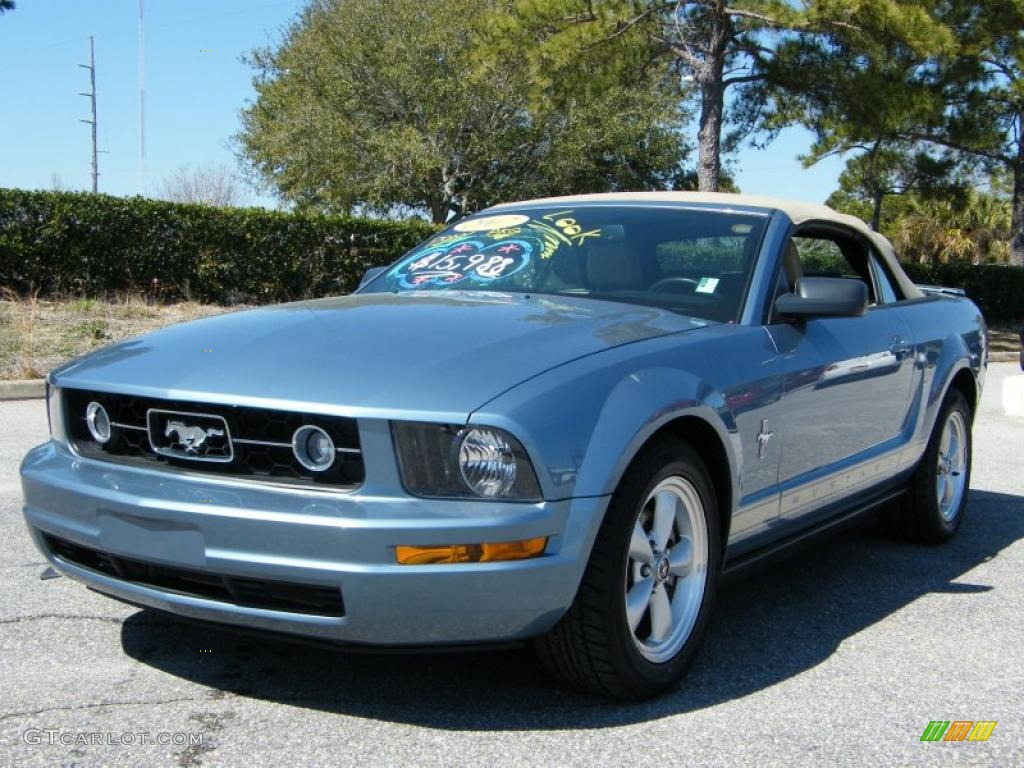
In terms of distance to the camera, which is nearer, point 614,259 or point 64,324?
point 614,259

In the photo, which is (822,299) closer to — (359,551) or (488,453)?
(488,453)

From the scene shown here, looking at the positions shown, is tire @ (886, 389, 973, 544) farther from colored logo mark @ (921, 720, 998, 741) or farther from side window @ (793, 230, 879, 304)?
colored logo mark @ (921, 720, 998, 741)

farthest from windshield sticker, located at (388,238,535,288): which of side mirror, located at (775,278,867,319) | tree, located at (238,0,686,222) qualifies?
tree, located at (238,0,686,222)

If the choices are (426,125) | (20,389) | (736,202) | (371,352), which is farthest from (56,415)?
(426,125)

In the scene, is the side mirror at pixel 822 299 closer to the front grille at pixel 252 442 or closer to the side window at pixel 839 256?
the side window at pixel 839 256

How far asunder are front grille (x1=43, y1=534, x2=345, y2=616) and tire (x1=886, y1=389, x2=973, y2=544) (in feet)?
10.9

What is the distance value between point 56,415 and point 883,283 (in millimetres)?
3583

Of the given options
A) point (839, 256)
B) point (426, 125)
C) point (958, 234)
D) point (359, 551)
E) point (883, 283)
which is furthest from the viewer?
point (958, 234)

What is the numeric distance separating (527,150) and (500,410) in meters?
31.1

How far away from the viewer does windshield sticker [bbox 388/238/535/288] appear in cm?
441

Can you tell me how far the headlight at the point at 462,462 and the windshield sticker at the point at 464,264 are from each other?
159cm

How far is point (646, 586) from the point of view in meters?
3.30

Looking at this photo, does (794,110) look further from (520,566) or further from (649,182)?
(520,566)

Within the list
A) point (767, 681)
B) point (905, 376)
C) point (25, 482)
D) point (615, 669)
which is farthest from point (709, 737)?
point (905, 376)
